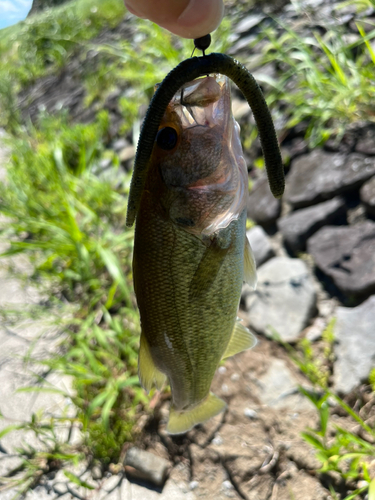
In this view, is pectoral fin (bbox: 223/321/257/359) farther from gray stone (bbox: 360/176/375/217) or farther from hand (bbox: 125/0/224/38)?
gray stone (bbox: 360/176/375/217)

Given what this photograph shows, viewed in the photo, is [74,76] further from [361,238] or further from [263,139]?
[263,139]

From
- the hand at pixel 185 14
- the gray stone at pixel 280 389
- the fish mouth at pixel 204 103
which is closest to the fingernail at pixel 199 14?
the hand at pixel 185 14

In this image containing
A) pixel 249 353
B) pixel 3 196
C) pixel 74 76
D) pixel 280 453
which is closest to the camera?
pixel 280 453

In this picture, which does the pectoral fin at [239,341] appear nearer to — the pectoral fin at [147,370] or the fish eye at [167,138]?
the pectoral fin at [147,370]

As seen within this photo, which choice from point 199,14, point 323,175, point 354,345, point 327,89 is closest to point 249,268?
Answer: point 199,14

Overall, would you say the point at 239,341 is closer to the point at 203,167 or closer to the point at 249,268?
the point at 249,268

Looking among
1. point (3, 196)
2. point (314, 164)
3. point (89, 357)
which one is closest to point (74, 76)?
point (3, 196)
